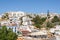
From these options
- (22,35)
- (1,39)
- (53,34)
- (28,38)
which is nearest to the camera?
(1,39)

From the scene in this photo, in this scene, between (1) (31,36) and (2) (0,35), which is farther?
(1) (31,36)

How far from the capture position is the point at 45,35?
110 feet

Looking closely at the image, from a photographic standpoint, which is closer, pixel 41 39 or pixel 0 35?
pixel 0 35

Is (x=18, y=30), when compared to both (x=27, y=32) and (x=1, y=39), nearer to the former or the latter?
(x=27, y=32)

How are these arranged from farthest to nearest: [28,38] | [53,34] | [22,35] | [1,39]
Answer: [53,34] → [22,35] → [28,38] → [1,39]

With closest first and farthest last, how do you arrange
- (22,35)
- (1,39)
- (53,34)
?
(1,39)
(22,35)
(53,34)

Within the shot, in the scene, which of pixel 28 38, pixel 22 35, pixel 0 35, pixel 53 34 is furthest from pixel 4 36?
pixel 53 34

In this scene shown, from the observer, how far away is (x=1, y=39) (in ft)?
80.0

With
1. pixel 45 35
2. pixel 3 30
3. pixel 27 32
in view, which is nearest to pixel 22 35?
pixel 27 32

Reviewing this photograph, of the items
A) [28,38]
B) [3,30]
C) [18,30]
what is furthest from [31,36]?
[3,30]

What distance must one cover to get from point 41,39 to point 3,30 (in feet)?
29.7

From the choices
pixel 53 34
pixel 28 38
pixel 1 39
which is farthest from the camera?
pixel 53 34

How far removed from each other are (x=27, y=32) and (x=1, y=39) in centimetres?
1111

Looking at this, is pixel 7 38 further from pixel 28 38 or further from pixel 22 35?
pixel 22 35
